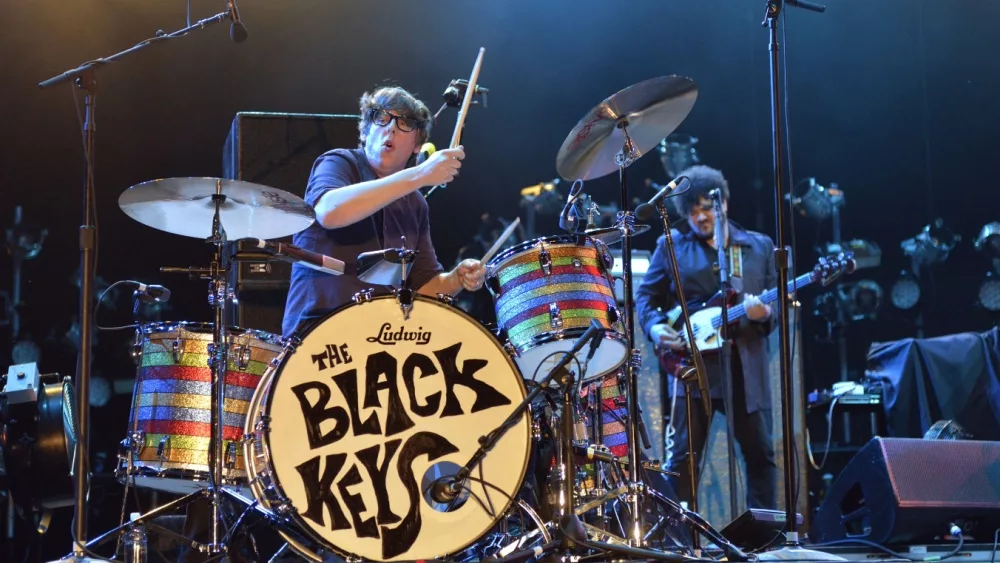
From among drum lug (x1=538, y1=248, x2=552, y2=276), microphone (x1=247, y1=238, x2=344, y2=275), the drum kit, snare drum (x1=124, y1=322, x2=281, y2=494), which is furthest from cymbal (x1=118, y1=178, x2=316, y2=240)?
drum lug (x1=538, y1=248, x2=552, y2=276)

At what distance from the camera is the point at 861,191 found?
26.5ft

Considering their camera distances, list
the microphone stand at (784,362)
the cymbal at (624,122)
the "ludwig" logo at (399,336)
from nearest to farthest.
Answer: the "ludwig" logo at (399,336)
the microphone stand at (784,362)
the cymbal at (624,122)

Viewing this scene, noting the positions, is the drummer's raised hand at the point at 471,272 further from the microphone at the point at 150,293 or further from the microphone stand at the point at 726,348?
the microphone stand at the point at 726,348

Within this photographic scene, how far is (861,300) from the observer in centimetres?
780

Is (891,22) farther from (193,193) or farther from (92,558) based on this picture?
(92,558)

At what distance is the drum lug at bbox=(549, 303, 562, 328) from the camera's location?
3965 mm

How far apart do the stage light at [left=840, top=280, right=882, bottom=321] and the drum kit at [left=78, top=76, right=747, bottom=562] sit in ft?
14.1

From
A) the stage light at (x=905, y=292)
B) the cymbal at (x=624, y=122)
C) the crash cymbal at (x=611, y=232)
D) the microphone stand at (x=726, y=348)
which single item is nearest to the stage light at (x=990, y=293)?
the stage light at (x=905, y=292)

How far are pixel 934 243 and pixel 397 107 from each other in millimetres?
5169

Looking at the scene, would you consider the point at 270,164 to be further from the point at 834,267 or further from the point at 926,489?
the point at 926,489

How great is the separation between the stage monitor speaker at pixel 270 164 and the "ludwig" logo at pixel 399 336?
161 cm

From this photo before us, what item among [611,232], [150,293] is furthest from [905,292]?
[150,293]

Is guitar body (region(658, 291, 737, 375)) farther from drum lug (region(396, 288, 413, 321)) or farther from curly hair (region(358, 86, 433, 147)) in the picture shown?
drum lug (region(396, 288, 413, 321))

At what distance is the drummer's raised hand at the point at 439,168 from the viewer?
3557mm
